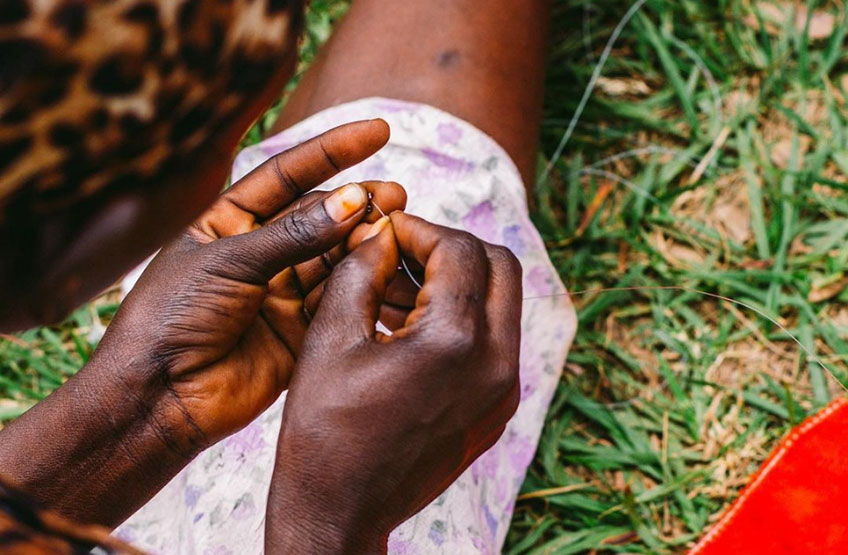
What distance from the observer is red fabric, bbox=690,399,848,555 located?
4.63ft

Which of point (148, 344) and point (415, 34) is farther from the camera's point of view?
point (415, 34)

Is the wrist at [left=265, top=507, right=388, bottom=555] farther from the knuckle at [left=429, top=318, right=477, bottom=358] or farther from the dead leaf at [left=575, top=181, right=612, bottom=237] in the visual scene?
the dead leaf at [left=575, top=181, right=612, bottom=237]

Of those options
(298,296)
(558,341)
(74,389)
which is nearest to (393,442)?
(298,296)

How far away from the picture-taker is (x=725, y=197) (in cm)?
176

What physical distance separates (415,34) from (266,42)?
3.43 feet

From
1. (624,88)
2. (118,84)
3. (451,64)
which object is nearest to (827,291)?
(624,88)

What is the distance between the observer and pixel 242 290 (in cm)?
105

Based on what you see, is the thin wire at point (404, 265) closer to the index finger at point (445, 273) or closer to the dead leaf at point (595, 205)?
the index finger at point (445, 273)

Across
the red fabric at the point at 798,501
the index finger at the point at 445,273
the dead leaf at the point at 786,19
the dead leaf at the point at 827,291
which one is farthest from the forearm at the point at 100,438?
the dead leaf at the point at 786,19

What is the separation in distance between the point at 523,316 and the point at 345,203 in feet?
1.65

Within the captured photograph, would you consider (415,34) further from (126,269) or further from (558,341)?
(126,269)

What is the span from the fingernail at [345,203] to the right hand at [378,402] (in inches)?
2.5

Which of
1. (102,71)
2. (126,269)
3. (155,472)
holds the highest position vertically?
(102,71)

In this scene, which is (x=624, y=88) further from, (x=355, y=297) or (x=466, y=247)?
(x=355, y=297)
